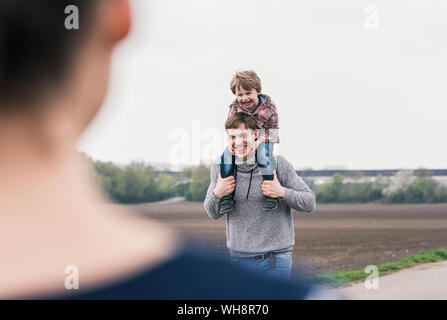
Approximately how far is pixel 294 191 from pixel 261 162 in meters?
0.12

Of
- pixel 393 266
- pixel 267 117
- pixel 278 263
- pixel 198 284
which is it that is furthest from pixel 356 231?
pixel 198 284

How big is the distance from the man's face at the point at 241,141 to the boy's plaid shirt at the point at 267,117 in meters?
0.23

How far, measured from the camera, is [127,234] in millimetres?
639

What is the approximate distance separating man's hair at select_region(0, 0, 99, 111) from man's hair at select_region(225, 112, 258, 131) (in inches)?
30.8

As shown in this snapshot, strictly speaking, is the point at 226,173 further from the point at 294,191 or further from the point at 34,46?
the point at 34,46

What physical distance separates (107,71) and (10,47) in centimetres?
11

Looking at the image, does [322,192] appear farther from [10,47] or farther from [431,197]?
[10,47]

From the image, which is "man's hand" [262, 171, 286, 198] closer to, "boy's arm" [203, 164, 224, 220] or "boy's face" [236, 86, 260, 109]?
"boy's arm" [203, 164, 224, 220]

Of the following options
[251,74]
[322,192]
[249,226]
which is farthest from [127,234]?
[322,192]

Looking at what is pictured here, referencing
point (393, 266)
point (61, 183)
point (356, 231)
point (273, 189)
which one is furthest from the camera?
point (356, 231)

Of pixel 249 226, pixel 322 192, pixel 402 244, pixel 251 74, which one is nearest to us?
pixel 249 226

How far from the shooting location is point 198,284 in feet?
2.20

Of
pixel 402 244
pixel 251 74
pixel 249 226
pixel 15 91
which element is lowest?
pixel 402 244

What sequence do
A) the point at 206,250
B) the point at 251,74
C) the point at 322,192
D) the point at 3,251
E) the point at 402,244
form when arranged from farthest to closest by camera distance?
1. the point at 322,192
2. the point at 402,244
3. the point at 251,74
4. the point at 206,250
5. the point at 3,251
